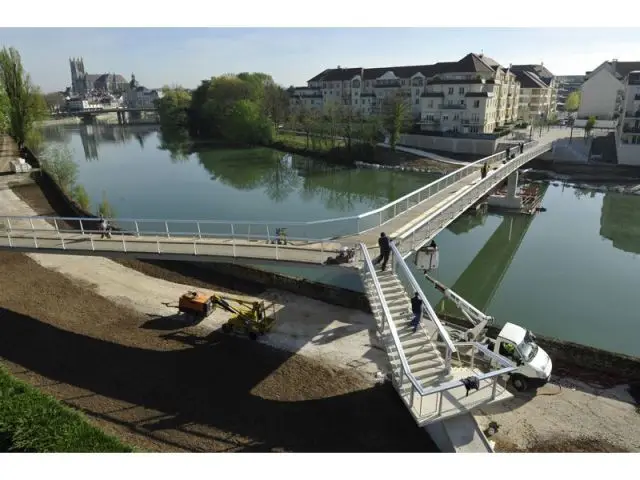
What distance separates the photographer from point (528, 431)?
11.0 m

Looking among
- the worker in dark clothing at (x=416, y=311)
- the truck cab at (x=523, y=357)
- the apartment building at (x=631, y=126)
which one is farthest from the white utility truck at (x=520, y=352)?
the apartment building at (x=631, y=126)

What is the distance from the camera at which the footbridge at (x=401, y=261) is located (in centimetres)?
972

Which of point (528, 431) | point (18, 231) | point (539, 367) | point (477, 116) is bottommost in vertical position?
point (528, 431)

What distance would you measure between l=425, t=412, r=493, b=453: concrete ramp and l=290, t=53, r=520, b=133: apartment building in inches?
2068

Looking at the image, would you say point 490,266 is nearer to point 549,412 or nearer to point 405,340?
point 549,412

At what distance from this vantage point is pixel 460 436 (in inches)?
380

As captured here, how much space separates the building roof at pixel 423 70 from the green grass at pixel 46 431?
194 feet

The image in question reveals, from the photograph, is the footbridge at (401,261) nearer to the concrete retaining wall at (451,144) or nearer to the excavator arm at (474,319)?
the excavator arm at (474,319)

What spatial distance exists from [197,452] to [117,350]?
18.4 feet

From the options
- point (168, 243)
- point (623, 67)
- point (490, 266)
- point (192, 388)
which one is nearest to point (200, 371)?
point (192, 388)

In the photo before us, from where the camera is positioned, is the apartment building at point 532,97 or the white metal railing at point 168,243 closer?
the white metal railing at point 168,243

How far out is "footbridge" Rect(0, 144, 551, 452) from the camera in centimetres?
972

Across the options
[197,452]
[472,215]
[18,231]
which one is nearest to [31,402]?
[197,452]

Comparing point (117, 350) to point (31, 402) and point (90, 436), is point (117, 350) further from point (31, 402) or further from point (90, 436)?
point (90, 436)
